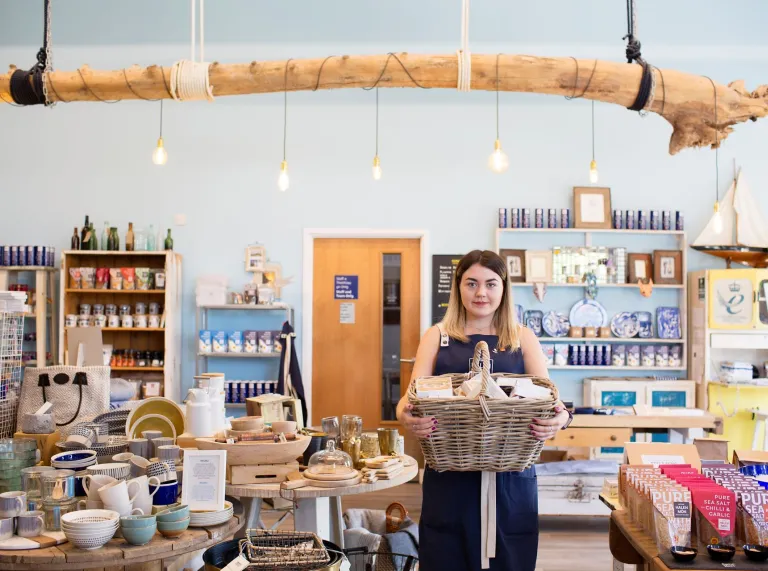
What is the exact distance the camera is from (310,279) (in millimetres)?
7176

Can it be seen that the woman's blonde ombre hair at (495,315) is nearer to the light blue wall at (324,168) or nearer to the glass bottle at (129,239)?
the light blue wall at (324,168)

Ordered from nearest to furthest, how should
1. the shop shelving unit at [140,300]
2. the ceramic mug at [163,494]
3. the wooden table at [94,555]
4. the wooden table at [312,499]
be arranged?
the wooden table at [94,555] < the ceramic mug at [163,494] < the wooden table at [312,499] < the shop shelving unit at [140,300]

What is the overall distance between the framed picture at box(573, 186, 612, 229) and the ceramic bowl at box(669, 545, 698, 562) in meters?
5.13

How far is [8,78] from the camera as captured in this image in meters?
4.20

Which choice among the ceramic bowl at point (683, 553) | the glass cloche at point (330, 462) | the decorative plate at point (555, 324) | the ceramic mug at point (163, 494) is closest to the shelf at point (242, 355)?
the decorative plate at point (555, 324)

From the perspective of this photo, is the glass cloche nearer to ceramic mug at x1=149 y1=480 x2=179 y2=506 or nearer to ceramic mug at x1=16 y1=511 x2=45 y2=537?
ceramic mug at x1=149 y1=480 x2=179 y2=506

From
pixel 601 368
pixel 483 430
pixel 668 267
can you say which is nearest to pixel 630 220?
pixel 668 267

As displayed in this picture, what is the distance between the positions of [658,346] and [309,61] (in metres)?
4.56

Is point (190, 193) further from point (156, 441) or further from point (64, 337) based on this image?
point (156, 441)

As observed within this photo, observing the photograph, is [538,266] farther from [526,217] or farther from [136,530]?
[136,530]

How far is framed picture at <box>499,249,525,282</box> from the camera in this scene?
702cm

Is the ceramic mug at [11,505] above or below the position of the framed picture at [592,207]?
below

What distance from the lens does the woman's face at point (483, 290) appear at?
2.65 metres

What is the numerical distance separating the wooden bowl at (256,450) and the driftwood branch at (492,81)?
1984mm
